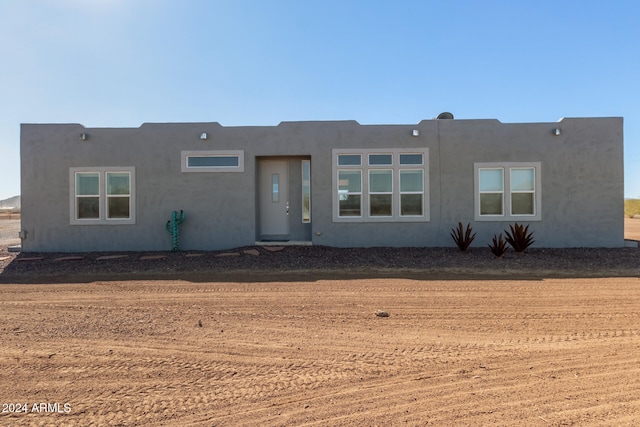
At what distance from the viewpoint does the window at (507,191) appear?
1254 centimetres

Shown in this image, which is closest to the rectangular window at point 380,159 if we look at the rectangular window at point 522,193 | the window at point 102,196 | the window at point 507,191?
the window at point 507,191

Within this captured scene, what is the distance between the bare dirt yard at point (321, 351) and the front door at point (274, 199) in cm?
464

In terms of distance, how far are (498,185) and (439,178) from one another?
1878 millimetres

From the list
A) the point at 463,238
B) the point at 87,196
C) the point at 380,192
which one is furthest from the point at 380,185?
the point at 87,196

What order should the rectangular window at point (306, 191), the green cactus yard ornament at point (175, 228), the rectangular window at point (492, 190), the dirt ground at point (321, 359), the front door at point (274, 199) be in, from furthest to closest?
the front door at point (274, 199) → the rectangular window at point (306, 191) → the rectangular window at point (492, 190) → the green cactus yard ornament at point (175, 228) → the dirt ground at point (321, 359)

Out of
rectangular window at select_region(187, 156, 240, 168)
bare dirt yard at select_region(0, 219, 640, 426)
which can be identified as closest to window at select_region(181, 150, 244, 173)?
rectangular window at select_region(187, 156, 240, 168)

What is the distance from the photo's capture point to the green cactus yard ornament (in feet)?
40.1

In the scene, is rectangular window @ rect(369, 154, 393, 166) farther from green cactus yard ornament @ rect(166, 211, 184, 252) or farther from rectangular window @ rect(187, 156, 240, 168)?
green cactus yard ornament @ rect(166, 211, 184, 252)

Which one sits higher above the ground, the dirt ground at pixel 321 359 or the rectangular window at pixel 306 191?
the rectangular window at pixel 306 191

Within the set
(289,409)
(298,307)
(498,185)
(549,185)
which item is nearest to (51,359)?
(289,409)

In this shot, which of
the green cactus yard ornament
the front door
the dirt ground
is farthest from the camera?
the front door

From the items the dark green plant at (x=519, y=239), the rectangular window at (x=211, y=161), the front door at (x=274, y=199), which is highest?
the rectangular window at (x=211, y=161)

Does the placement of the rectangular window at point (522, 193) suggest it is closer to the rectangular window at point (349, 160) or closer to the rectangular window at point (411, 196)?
the rectangular window at point (411, 196)

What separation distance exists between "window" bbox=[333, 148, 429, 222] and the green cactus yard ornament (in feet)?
15.5
